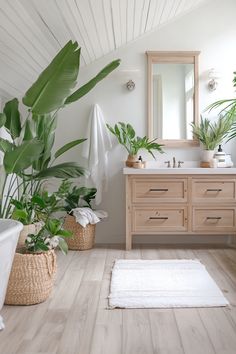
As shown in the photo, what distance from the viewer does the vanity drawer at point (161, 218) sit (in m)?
4.72

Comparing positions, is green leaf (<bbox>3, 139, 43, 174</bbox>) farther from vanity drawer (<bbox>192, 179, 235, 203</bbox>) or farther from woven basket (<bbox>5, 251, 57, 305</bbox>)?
vanity drawer (<bbox>192, 179, 235, 203</bbox>)

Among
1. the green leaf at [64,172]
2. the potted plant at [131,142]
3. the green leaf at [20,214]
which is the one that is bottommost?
the green leaf at [20,214]

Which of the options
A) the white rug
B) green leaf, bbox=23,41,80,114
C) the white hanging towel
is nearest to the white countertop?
the white hanging towel

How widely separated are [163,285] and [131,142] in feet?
6.54

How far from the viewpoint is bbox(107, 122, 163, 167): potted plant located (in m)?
4.92

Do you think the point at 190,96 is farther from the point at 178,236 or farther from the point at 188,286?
the point at 188,286

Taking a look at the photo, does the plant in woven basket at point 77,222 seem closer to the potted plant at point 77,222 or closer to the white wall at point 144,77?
the potted plant at point 77,222

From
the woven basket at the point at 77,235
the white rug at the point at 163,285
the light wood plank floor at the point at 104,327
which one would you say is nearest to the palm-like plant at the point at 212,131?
the white rug at the point at 163,285

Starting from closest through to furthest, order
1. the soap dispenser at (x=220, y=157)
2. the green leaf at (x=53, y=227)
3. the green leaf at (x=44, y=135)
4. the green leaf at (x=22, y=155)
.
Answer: the green leaf at (x=22, y=155) < the green leaf at (x=53, y=227) < the green leaf at (x=44, y=135) < the soap dispenser at (x=220, y=157)

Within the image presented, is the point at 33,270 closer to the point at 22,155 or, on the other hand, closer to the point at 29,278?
the point at 29,278

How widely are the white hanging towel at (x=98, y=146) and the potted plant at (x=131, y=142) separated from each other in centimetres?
12

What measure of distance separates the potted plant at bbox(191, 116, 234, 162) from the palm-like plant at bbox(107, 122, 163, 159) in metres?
0.49

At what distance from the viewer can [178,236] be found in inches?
205

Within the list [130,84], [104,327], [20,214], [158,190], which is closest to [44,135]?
[20,214]
